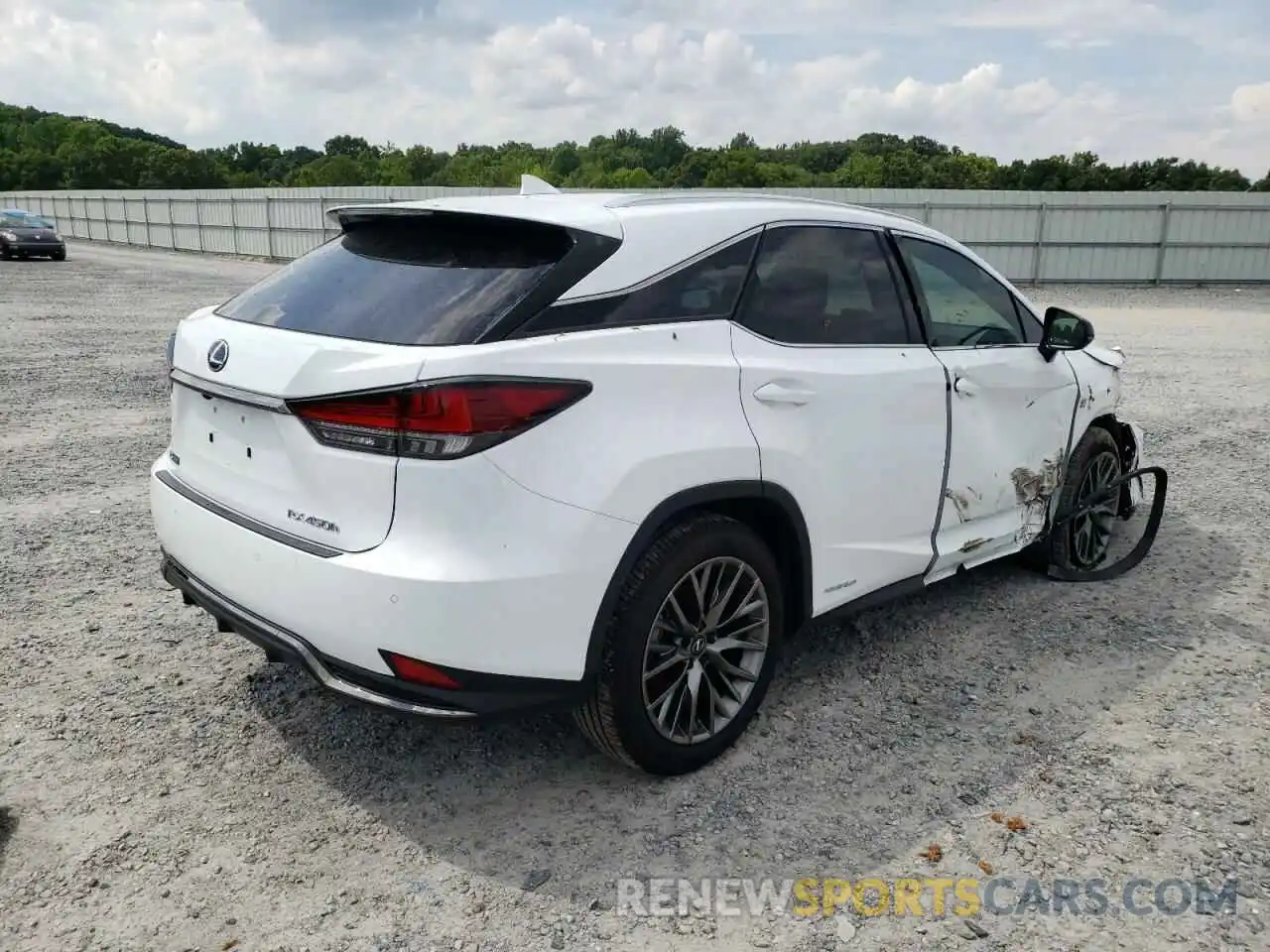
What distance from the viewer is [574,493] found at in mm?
2564

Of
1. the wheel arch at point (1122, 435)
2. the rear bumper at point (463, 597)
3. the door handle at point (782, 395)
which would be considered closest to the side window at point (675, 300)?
the door handle at point (782, 395)

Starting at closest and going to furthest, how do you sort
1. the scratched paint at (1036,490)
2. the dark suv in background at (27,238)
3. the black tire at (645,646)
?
the black tire at (645,646)
the scratched paint at (1036,490)
the dark suv in background at (27,238)

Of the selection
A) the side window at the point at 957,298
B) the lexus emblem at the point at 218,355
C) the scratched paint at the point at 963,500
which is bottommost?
the scratched paint at the point at 963,500

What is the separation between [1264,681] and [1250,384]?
326 inches

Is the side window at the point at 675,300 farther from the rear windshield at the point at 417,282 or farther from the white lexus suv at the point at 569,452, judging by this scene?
the rear windshield at the point at 417,282

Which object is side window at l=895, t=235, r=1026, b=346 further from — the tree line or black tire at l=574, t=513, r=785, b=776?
the tree line

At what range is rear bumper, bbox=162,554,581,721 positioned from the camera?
2.56m

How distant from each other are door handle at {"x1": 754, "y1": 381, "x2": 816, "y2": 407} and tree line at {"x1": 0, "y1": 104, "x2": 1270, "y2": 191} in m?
53.4

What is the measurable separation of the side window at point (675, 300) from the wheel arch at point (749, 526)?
536 millimetres

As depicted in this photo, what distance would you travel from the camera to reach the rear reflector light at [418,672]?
8.27ft

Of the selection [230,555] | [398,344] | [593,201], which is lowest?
[230,555]

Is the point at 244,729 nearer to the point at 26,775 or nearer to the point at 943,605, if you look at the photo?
the point at 26,775

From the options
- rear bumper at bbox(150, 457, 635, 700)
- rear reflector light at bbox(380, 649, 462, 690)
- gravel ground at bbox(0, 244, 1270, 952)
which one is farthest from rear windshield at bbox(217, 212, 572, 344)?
gravel ground at bbox(0, 244, 1270, 952)

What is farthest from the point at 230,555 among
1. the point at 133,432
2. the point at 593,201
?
the point at 133,432
